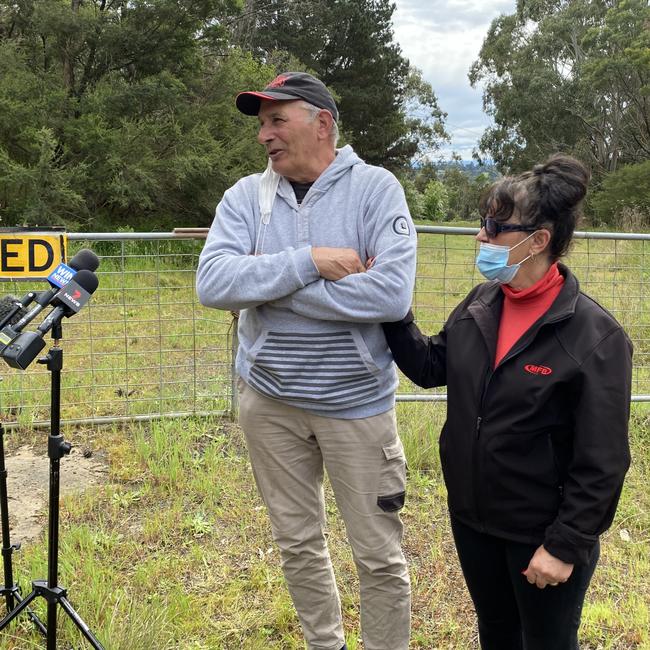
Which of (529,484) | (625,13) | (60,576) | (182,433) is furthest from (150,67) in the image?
(625,13)

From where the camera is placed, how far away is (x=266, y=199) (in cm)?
222

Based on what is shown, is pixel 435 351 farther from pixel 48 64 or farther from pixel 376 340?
pixel 48 64

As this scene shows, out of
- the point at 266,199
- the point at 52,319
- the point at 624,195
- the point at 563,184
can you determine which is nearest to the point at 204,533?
the point at 52,319

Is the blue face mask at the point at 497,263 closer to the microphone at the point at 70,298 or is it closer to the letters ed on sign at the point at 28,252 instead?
the microphone at the point at 70,298

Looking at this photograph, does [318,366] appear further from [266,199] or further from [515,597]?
[515,597]

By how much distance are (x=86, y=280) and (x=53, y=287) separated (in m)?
0.10

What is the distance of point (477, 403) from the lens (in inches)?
74.0

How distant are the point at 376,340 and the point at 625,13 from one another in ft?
109

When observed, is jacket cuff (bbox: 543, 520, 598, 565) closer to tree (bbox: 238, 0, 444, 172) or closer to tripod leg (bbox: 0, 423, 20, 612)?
tripod leg (bbox: 0, 423, 20, 612)

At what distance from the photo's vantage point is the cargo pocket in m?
2.16

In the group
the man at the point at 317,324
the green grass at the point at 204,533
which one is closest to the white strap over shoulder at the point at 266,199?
the man at the point at 317,324

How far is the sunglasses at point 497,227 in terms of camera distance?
1.85 m

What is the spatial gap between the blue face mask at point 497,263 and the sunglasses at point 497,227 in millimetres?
27

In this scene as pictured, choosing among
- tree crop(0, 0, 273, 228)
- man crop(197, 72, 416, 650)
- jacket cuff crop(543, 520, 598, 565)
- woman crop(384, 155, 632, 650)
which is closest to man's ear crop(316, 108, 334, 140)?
man crop(197, 72, 416, 650)
